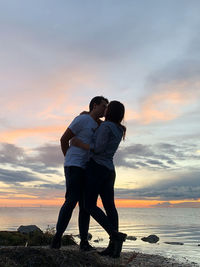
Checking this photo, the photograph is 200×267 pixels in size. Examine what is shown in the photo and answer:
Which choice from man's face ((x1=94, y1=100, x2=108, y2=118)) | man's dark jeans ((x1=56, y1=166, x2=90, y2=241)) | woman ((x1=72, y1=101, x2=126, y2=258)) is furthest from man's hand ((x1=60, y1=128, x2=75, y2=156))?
man's face ((x1=94, y1=100, x2=108, y2=118))

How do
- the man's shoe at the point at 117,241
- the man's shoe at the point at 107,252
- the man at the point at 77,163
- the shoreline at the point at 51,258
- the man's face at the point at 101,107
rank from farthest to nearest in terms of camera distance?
the man's face at the point at 101,107 → the man's shoe at the point at 107,252 → the man at the point at 77,163 → the man's shoe at the point at 117,241 → the shoreline at the point at 51,258

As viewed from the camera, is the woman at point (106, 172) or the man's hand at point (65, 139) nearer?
the woman at point (106, 172)

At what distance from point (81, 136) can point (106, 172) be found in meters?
0.91

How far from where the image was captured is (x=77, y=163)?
6.26 m

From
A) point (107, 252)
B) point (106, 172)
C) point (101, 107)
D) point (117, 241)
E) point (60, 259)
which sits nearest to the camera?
point (60, 259)

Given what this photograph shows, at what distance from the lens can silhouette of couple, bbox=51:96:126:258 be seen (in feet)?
20.5

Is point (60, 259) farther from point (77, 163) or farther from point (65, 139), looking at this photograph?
point (65, 139)

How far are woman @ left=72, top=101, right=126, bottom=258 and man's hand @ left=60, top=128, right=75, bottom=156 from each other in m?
0.14

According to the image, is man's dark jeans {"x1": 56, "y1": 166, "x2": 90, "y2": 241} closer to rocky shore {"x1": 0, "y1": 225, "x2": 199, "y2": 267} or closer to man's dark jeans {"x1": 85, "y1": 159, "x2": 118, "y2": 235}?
man's dark jeans {"x1": 85, "y1": 159, "x2": 118, "y2": 235}

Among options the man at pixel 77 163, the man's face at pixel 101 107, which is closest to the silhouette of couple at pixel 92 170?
the man at pixel 77 163

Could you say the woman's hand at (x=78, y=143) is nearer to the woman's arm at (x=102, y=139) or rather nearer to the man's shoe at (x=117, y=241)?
the woman's arm at (x=102, y=139)

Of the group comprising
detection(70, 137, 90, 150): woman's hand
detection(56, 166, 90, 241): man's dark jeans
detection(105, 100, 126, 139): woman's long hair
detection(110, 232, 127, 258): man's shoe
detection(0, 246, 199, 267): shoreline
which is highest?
detection(105, 100, 126, 139): woman's long hair

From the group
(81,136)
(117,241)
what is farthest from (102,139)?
(117,241)

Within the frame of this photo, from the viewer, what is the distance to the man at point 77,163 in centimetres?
628
